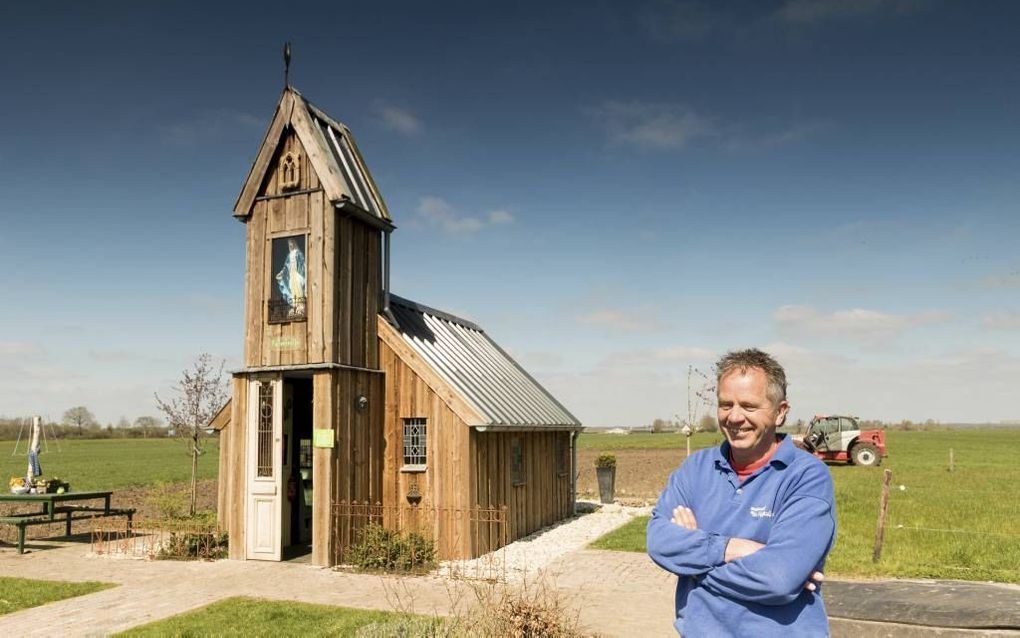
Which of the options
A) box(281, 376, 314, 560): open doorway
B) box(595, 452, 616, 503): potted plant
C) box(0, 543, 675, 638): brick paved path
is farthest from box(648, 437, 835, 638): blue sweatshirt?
box(595, 452, 616, 503): potted plant

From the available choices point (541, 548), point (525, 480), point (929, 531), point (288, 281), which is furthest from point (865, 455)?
point (288, 281)

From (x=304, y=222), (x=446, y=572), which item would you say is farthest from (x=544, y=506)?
(x=304, y=222)

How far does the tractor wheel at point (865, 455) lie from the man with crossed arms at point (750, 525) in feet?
127

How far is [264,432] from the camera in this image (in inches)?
569

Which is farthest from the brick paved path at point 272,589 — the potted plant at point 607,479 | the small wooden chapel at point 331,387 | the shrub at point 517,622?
the potted plant at point 607,479

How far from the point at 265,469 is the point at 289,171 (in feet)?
19.3

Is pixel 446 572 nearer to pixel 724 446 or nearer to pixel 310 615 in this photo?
pixel 310 615

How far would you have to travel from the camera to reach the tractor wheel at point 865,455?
125 ft

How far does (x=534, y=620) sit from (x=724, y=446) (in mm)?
4266

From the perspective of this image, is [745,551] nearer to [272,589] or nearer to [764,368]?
[764,368]

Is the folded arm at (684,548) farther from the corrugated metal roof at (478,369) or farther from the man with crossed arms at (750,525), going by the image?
the corrugated metal roof at (478,369)

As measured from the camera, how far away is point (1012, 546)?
14148mm

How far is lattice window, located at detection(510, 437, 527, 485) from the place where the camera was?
16.5 metres

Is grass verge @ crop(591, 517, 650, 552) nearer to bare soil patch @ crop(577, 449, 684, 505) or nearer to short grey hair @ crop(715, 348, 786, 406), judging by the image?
bare soil patch @ crop(577, 449, 684, 505)
